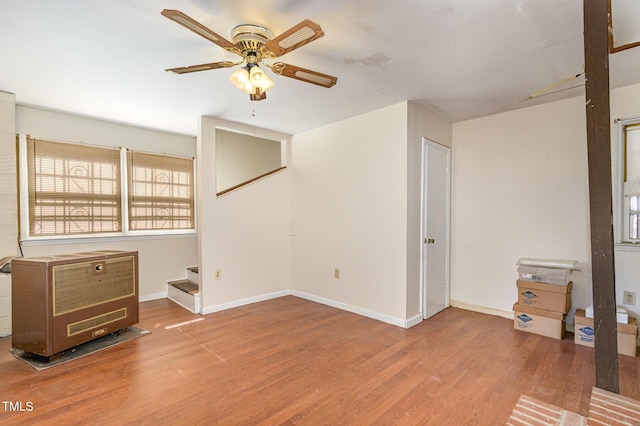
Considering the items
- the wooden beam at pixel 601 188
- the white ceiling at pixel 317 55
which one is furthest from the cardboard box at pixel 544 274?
the wooden beam at pixel 601 188

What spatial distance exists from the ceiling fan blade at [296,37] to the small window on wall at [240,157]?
3.10 metres

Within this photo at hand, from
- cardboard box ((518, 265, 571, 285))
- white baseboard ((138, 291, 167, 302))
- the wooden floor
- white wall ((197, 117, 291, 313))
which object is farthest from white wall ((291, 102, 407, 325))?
white baseboard ((138, 291, 167, 302))

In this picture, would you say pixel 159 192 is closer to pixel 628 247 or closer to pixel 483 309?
pixel 483 309

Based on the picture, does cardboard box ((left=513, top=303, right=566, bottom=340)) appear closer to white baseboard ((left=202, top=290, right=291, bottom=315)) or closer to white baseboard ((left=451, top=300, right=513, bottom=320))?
white baseboard ((left=451, top=300, right=513, bottom=320))

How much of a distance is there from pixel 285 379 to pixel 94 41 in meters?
2.69

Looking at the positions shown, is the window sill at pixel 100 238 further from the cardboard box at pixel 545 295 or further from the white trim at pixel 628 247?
the white trim at pixel 628 247

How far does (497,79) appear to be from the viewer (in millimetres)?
2650

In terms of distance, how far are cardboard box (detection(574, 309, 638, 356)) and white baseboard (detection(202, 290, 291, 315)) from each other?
3332 mm

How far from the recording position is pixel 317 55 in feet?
7.37

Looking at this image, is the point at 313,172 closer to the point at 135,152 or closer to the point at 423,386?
the point at 135,152

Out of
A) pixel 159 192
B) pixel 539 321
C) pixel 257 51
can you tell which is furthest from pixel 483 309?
pixel 159 192

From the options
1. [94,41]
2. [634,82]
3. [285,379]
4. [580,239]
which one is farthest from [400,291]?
[94,41]

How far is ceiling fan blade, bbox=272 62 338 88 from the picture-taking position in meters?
1.97

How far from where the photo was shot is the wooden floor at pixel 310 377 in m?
1.86
